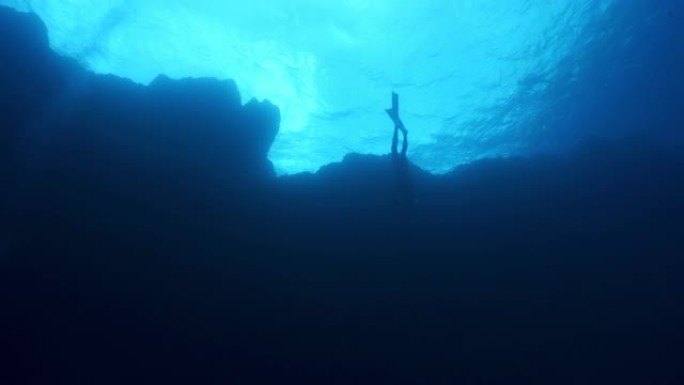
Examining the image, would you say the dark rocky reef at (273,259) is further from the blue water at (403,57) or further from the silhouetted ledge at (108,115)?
the blue water at (403,57)

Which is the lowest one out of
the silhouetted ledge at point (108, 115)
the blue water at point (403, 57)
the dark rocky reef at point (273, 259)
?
the dark rocky reef at point (273, 259)

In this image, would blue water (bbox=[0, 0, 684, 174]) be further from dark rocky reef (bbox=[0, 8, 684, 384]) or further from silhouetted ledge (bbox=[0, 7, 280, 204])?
dark rocky reef (bbox=[0, 8, 684, 384])

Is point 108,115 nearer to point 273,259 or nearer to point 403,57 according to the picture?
point 273,259

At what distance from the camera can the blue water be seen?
18016mm

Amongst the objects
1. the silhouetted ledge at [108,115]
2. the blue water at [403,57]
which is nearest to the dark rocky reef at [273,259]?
the silhouetted ledge at [108,115]

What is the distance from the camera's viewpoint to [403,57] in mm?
19891

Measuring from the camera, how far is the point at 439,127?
79.0ft

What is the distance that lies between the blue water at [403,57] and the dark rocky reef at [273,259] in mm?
3385

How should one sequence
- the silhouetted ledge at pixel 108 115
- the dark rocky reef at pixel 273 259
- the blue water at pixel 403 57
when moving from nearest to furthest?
the dark rocky reef at pixel 273 259
the silhouetted ledge at pixel 108 115
the blue water at pixel 403 57

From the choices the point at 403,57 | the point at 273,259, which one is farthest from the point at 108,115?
the point at 403,57

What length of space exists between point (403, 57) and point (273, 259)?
1028cm

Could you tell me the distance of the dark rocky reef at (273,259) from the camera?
48.9 feet

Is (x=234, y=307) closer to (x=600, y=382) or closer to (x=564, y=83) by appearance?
(x=600, y=382)

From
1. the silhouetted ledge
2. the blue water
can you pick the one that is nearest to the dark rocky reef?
the silhouetted ledge
